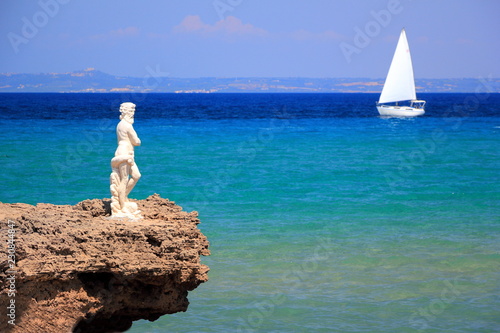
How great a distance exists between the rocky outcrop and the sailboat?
198 ft

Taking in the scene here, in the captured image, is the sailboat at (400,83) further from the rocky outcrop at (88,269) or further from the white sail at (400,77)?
the rocky outcrop at (88,269)

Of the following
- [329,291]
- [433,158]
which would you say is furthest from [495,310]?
[433,158]

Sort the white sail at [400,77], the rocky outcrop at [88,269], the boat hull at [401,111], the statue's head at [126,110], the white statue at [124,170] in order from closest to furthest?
the rocky outcrop at [88,269]
the white statue at [124,170]
the statue's head at [126,110]
the white sail at [400,77]
the boat hull at [401,111]

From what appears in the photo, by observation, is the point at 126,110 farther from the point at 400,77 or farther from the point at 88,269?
the point at 400,77

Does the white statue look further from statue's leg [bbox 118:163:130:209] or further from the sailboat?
the sailboat

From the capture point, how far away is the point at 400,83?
67.3 m

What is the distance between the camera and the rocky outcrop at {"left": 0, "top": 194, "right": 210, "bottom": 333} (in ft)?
26.0

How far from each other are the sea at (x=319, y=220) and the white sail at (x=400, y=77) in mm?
26180

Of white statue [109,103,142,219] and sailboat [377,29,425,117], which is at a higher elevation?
sailboat [377,29,425,117]

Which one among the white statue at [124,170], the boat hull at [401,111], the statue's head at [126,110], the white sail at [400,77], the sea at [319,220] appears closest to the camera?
the white statue at [124,170]

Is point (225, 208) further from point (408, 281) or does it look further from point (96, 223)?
point (96, 223)

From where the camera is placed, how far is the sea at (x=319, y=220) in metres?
10.9

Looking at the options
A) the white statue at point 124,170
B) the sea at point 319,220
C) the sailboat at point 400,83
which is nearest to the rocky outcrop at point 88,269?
the white statue at point 124,170

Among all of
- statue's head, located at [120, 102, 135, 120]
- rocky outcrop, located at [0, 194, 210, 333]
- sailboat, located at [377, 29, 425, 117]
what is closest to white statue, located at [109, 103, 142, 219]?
statue's head, located at [120, 102, 135, 120]
